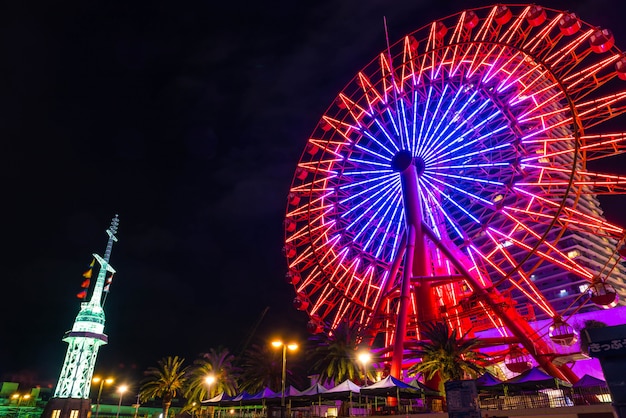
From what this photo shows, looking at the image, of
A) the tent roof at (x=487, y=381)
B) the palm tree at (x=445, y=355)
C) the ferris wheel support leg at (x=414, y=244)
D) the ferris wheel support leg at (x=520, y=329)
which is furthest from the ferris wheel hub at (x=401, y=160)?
the tent roof at (x=487, y=381)

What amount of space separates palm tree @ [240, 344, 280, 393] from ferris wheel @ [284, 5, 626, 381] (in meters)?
6.55

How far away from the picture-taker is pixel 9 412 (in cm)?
6862

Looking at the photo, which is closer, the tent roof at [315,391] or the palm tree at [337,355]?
the tent roof at [315,391]

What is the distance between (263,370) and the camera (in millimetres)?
39812

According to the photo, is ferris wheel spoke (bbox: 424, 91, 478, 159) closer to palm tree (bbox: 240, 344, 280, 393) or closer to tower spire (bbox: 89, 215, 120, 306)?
palm tree (bbox: 240, 344, 280, 393)

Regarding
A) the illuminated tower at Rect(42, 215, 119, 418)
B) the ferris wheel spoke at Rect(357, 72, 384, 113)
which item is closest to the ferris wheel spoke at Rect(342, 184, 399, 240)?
the ferris wheel spoke at Rect(357, 72, 384, 113)

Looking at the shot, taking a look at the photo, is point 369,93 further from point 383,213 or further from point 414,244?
point 414,244

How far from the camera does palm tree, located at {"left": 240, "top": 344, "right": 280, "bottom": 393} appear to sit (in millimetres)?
39469

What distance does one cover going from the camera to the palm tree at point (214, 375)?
154 feet

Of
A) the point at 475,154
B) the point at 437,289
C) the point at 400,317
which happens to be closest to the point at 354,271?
the point at 437,289

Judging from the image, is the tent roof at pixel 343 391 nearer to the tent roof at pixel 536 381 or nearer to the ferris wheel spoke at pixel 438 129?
the tent roof at pixel 536 381

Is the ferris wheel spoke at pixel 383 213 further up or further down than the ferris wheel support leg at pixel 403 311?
further up

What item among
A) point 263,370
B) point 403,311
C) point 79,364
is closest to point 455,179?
point 403,311

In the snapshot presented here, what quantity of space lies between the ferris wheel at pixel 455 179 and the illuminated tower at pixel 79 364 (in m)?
41.3
